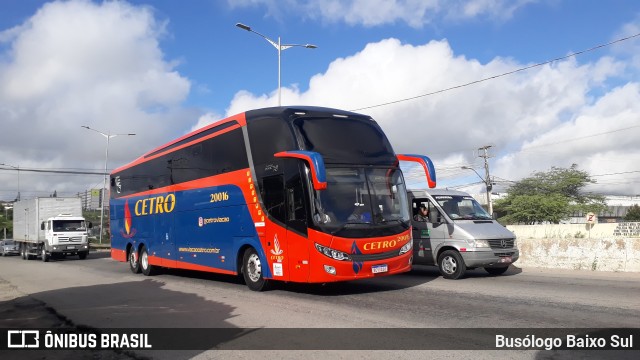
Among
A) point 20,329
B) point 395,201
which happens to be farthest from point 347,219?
point 20,329

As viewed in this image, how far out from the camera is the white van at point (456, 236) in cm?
1268

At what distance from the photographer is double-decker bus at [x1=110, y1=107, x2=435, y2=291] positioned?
32.4ft

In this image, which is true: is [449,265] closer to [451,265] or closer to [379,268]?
[451,265]

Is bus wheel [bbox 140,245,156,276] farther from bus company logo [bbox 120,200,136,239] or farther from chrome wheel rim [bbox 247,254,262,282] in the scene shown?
chrome wheel rim [bbox 247,254,262,282]

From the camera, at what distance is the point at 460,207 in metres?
13.7

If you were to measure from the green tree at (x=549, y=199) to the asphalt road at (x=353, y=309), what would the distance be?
5488cm

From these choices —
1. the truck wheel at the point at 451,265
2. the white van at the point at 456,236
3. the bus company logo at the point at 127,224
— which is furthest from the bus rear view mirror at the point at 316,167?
the bus company logo at the point at 127,224

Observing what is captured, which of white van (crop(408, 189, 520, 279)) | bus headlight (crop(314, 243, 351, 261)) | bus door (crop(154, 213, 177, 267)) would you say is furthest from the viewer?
bus door (crop(154, 213, 177, 267))

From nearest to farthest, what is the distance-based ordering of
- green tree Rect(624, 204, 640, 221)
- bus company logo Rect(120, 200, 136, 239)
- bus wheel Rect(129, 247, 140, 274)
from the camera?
bus wheel Rect(129, 247, 140, 274), bus company logo Rect(120, 200, 136, 239), green tree Rect(624, 204, 640, 221)

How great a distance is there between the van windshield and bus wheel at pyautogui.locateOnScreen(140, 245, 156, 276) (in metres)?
9.85

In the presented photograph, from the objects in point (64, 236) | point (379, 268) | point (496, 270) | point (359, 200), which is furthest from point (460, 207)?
point (64, 236)

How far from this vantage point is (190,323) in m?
8.29

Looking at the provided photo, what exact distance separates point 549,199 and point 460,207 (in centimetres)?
5789

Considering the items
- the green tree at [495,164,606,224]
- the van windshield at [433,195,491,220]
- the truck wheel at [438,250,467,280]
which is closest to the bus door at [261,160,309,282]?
the truck wheel at [438,250,467,280]
